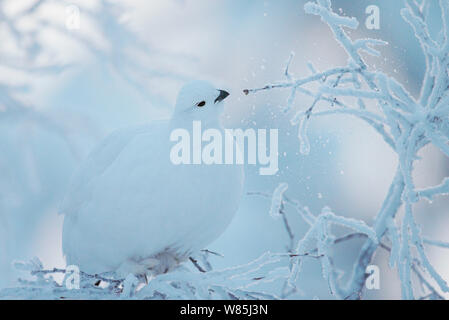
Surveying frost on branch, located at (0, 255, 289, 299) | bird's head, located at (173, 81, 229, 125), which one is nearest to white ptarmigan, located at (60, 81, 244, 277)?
bird's head, located at (173, 81, 229, 125)

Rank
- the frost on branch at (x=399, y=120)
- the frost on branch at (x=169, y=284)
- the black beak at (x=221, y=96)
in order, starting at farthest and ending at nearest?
the black beak at (x=221, y=96) < the frost on branch at (x=399, y=120) < the frost on branch at (x=169, y=284)

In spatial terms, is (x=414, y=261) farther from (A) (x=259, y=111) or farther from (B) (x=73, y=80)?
(B) (x=73, y=80)

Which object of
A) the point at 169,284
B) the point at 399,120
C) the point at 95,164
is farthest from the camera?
the point at 95,164

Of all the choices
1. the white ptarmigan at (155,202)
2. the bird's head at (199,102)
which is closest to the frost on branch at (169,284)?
the white ptarmigan at (155,202)

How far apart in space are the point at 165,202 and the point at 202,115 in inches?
9.8

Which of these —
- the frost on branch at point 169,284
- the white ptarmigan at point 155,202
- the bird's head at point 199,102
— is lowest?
the frost on branch at point 169,284

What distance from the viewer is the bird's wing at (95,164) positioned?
1397 mm

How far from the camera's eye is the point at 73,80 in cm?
161

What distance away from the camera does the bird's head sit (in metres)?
1.27

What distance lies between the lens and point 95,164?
1.42 metres

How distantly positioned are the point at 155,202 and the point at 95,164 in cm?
28

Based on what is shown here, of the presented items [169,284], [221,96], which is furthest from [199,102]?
[169,284]

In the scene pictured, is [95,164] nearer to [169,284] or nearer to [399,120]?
[169,284]

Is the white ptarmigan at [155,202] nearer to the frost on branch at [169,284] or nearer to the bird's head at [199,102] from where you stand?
the bird's head at [199,102]
